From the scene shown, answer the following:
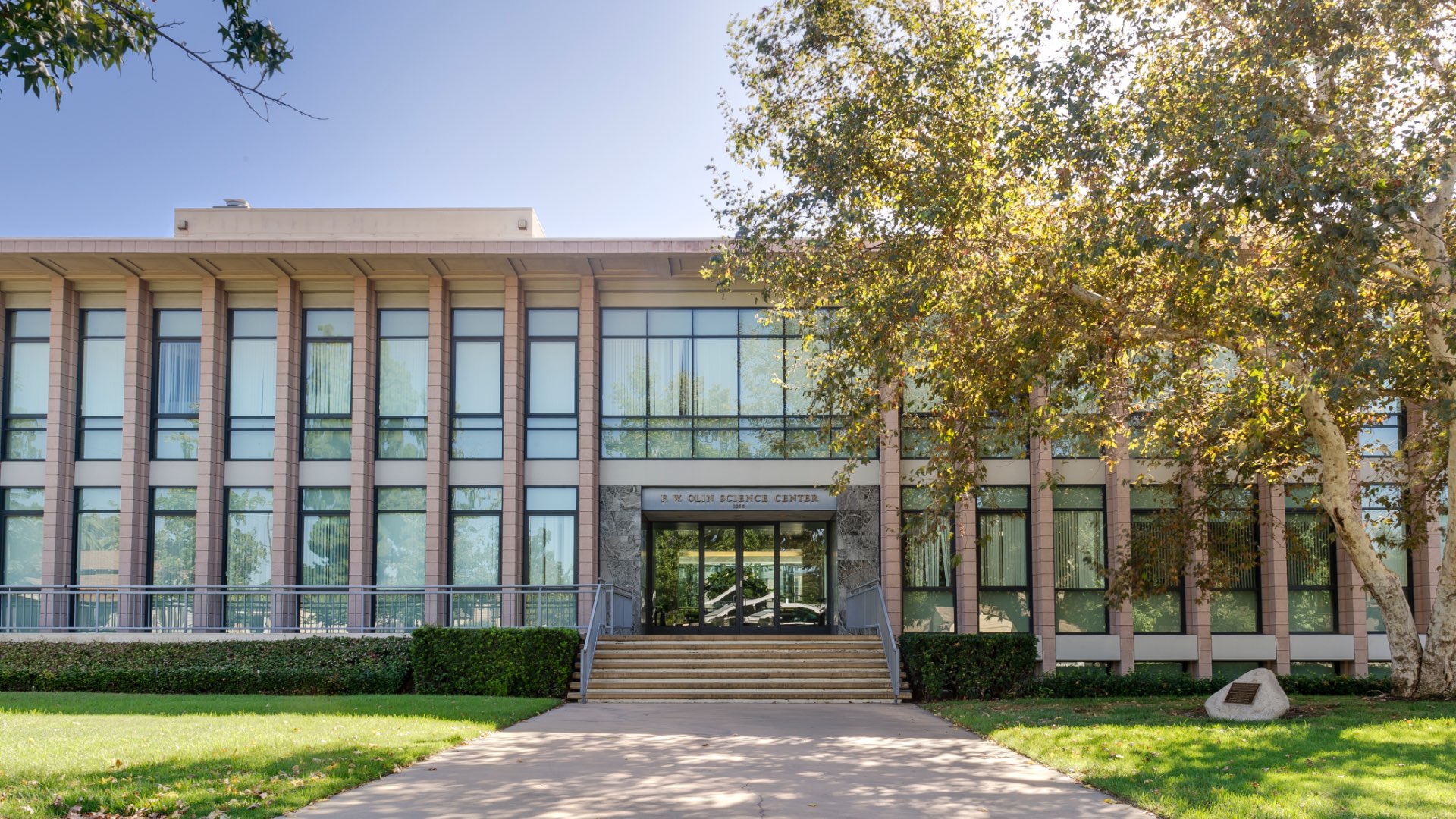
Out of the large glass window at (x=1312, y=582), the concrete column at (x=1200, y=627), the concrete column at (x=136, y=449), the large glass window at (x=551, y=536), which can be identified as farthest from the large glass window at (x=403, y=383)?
the large glass window at (x=1312, y=582)

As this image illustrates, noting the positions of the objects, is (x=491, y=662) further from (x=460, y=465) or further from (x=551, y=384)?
(x=551, y=384)

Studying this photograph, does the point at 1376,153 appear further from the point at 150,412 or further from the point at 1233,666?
the point at 150,412

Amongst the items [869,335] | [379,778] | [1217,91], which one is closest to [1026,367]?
[869,335]

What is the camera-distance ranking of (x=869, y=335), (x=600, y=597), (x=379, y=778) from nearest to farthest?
(x=379, y=778) < (x=869, y=335) < (x=600, y=597)

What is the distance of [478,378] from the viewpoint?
23078 mm

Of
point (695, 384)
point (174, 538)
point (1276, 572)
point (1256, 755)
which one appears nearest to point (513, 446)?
point (695, 384)

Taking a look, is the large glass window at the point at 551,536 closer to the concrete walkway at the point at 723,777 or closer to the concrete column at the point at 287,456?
the concrete column at the point at 287,456

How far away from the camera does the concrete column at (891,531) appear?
21.9 m

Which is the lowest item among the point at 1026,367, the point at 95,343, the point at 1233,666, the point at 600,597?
the point at 1233,666

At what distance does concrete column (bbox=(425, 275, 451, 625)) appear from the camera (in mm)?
22094

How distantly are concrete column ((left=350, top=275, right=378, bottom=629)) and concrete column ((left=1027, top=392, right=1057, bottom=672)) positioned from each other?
1213 cm

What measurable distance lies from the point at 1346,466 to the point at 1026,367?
543cm

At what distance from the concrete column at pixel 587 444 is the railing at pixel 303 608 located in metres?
0.45

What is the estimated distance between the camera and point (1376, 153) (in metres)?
13.0
